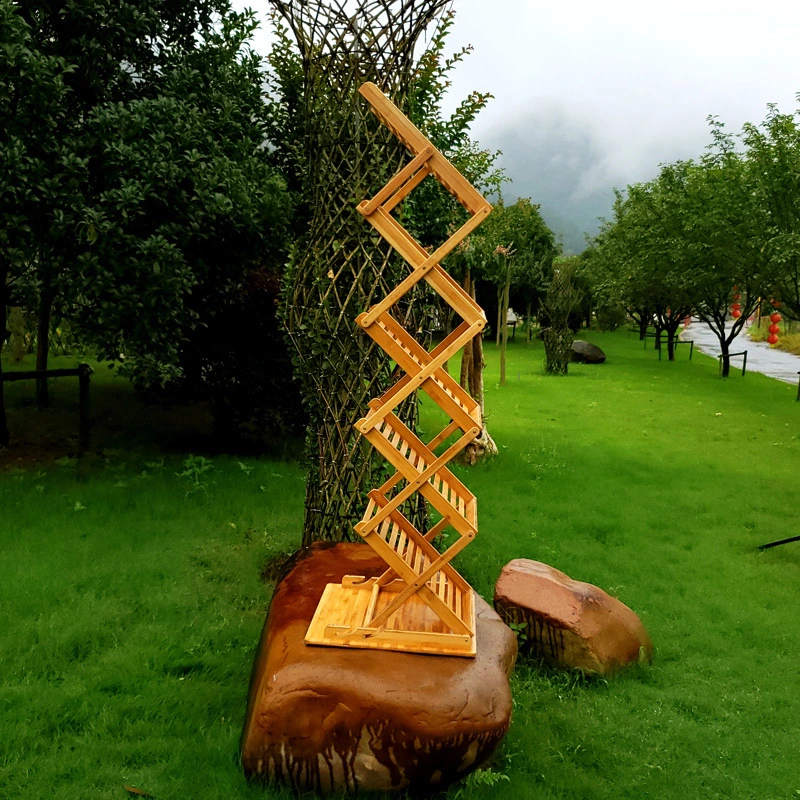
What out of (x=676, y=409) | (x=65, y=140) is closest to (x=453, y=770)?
(x=65, y=140)

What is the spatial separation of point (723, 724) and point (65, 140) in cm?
722

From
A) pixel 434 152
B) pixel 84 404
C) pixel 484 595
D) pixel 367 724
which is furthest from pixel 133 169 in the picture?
pixel 367 724

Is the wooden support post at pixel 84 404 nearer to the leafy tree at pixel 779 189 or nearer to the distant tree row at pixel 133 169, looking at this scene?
the distant tree row at pixel 133 169

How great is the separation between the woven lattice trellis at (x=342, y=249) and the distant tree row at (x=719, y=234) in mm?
12899

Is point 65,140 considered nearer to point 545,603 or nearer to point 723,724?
point 545,603

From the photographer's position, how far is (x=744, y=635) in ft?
18.6

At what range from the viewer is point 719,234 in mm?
18312

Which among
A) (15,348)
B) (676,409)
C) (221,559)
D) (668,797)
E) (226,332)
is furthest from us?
(676,409)

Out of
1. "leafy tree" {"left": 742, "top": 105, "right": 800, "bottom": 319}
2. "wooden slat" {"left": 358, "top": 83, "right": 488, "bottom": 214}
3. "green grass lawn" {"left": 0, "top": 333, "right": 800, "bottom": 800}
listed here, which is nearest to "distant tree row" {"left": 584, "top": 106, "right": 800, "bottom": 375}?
"leafy tree" {"left": 742, "top": 105, "right": 800, "bottom": 319}

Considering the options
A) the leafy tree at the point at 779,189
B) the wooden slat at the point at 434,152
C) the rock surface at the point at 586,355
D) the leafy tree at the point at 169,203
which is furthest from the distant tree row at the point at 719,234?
the wooden slat at the point at 434,152

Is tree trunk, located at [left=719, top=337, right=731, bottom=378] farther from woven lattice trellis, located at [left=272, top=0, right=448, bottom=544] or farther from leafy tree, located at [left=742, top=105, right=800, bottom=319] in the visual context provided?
woven lattice trellis, located at [left=272, top=0, right=448, bottom=544]

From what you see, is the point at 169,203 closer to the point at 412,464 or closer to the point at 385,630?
the point at 412,464

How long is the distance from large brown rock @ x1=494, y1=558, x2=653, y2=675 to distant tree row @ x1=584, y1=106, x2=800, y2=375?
42.1ft

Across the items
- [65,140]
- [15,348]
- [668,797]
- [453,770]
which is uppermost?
[65,140]
